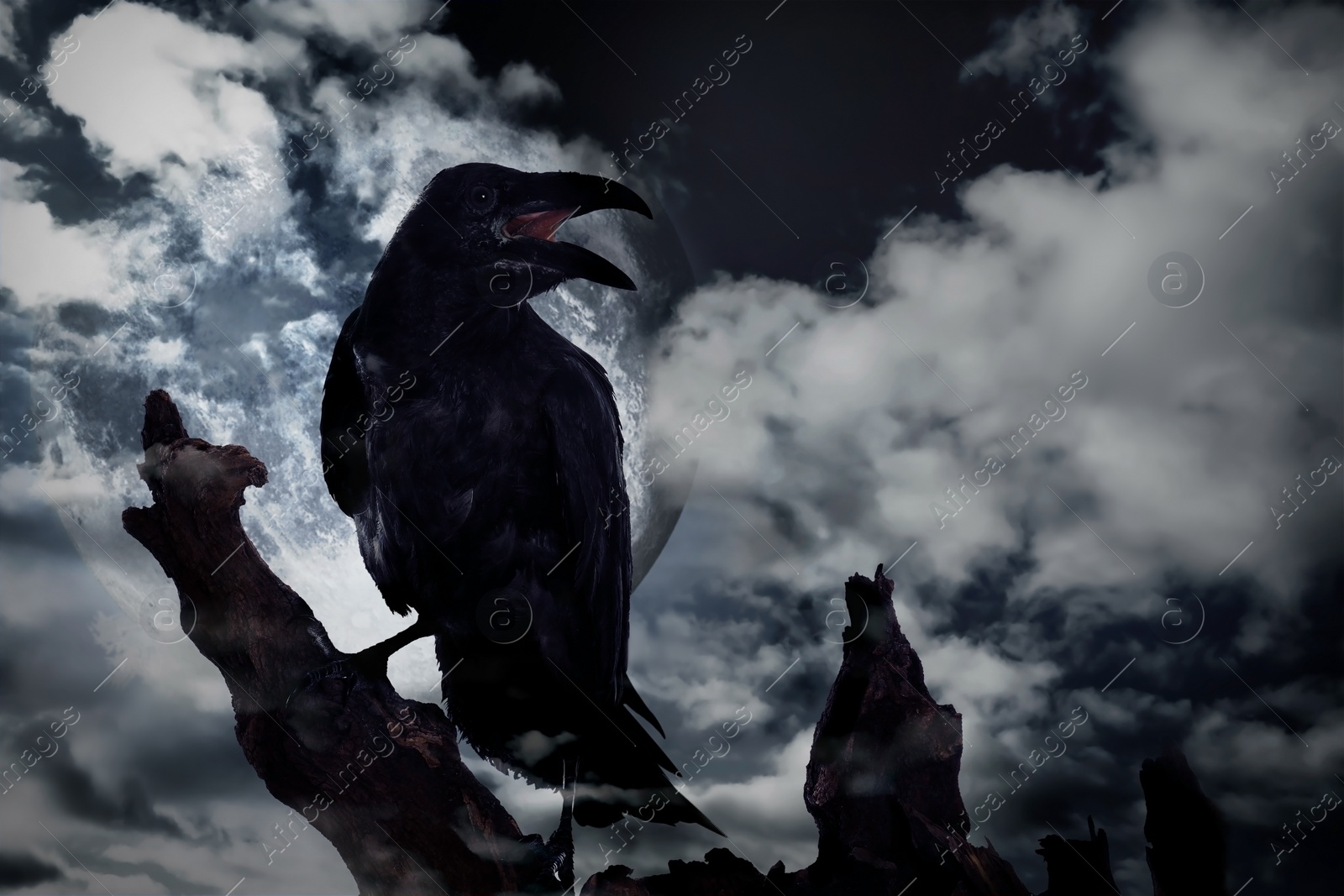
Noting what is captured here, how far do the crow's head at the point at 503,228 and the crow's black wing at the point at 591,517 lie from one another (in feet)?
1.40

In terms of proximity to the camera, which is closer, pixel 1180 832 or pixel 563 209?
pixel 1180 832

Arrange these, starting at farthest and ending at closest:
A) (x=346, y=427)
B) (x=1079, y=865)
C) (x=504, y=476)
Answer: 1. (x=346, y=427)
2. (x=504, y=476)
3. (x=1079, y=865)

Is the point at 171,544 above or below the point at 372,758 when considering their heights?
above

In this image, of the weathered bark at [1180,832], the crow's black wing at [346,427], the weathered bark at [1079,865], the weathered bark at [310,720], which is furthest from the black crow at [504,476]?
the weathered bark at [1180,832]

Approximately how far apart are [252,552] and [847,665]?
244 cm

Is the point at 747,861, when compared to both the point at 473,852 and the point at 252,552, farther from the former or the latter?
the point at 252,552

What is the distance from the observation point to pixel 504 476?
3473mm

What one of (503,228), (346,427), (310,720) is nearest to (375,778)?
(310,720)

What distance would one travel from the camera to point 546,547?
139 inches

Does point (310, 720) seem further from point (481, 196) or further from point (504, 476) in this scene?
point (481, 196)

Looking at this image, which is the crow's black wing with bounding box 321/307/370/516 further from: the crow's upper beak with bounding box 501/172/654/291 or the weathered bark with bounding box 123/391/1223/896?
the crow's upper beak with bounding box 501/172/654/291

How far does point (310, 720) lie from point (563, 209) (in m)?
2.33

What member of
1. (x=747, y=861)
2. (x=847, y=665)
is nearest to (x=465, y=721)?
(x=747, y=861)

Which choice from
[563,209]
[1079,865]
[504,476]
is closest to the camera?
[1079,865]
